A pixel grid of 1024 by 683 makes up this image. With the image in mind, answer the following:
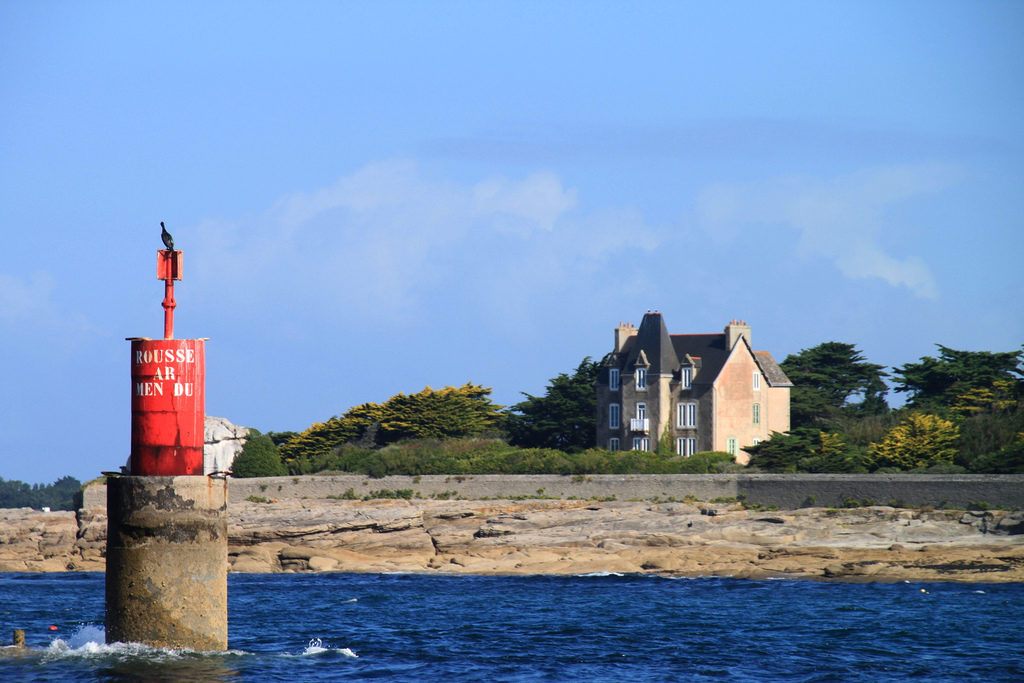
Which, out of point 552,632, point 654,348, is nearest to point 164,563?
point 552,632

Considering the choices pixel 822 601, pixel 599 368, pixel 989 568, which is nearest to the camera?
pixel 822 601

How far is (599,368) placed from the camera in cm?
6838

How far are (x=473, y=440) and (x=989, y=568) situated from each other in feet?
93.1

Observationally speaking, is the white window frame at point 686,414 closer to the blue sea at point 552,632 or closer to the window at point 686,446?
the window at point 686,446

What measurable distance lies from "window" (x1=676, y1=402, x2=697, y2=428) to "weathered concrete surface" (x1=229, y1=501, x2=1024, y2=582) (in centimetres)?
1014

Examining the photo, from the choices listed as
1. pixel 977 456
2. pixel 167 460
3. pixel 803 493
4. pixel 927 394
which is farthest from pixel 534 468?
pixel 167 460

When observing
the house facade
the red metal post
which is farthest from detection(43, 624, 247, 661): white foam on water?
the house facade

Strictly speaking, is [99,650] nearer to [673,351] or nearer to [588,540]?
[588,540]

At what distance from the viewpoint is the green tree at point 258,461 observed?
202ft

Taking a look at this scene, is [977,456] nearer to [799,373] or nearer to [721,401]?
[721,401]

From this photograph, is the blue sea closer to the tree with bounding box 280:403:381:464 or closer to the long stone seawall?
the long stone seawall

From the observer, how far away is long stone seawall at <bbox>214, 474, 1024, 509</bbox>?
1964 inches

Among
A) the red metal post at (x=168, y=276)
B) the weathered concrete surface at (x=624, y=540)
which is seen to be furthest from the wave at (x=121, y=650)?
the weathered concrete surface at (x=624, y=540)

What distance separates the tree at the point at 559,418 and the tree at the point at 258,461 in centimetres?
1288
